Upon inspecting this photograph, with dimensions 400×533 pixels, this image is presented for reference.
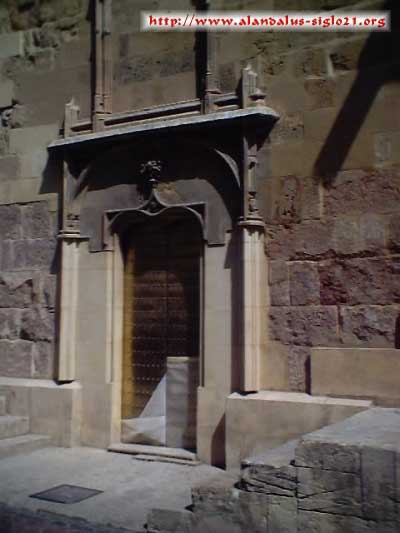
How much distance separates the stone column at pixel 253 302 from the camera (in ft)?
20.9

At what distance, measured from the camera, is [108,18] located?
7.66 metres

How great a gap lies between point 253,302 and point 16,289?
3.23 m

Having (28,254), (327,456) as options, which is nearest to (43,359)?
(28,254)

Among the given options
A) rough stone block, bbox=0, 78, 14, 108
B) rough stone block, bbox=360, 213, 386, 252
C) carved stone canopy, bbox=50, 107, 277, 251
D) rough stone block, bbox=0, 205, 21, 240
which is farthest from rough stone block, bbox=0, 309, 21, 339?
rough stone block, bbox=360, 213, 386, 252

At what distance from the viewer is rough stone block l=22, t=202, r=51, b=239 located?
7.88m

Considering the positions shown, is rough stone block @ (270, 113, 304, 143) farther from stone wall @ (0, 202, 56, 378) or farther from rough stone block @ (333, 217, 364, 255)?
stone wall @ (0, 202, 56, 378)

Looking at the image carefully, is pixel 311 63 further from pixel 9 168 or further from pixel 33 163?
pixel 9 168

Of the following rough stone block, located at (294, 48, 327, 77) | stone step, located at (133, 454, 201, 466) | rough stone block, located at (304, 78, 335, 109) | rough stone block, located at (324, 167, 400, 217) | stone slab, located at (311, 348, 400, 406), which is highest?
rough stone block, located at (294, 48, 327, 77)

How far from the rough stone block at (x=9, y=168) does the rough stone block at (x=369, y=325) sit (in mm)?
4551

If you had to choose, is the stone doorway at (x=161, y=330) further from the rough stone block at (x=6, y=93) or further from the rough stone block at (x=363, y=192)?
the rough stone block at (x=6, y=93)

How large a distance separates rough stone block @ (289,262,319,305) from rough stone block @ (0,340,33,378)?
340 centimetres

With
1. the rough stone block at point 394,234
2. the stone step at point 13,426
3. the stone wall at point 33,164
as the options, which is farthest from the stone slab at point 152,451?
the rough stone block at point 394,234

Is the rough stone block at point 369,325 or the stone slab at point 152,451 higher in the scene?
the rough stone block at point 369,325

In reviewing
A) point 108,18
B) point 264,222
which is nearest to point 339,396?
point 264,222
